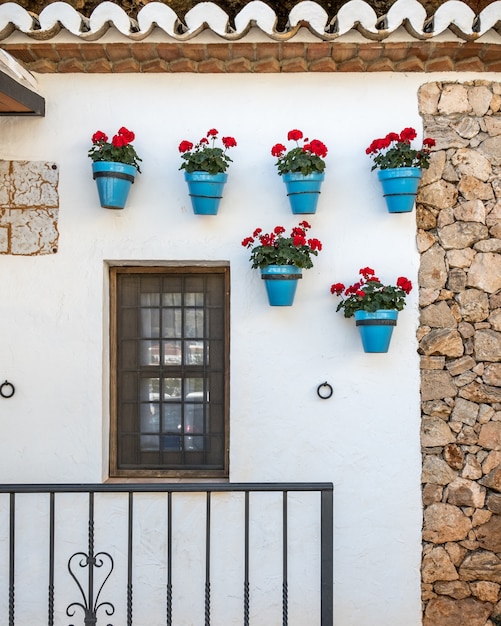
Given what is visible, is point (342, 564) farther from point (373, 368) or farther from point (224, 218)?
point (224, 218)

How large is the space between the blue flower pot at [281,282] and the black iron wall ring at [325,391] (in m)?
0.53

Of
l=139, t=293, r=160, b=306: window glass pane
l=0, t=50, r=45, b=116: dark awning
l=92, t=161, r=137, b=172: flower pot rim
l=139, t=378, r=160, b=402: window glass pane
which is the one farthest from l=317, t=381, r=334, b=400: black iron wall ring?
l=0, t=50, r=45, b=116: dark awning

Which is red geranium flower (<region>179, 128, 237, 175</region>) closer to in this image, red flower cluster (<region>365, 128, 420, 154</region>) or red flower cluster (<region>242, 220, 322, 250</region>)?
red flower cluster (<region>242, 220, 322, 250</region>)

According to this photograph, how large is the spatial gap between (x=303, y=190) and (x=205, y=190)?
0.55 meters

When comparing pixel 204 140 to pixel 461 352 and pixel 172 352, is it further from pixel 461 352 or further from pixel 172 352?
pixel 461 352

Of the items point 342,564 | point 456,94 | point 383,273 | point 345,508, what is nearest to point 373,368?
point 383,273

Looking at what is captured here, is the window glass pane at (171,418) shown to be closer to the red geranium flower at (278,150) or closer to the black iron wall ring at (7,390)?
the black iron wall ring at (7,390)

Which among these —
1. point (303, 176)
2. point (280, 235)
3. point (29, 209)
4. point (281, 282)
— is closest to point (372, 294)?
point (281, 282)

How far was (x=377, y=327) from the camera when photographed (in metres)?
3.88

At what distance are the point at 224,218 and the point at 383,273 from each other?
0.99m

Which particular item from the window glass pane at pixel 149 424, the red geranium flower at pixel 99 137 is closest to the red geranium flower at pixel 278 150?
the red geranium flower at pixel 99 137

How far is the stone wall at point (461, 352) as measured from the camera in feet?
13.3

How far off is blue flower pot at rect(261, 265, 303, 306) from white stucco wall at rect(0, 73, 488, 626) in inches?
6.9

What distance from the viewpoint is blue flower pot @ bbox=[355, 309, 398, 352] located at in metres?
3.86
